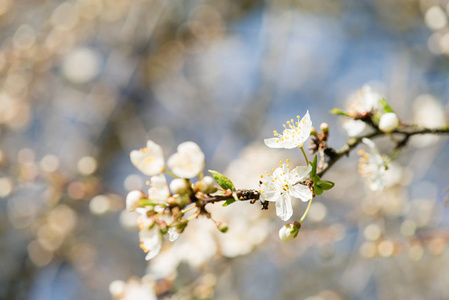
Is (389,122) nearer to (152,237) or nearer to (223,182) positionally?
(223,182)

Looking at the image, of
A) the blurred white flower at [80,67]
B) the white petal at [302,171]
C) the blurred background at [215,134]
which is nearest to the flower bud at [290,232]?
the white petal at [302,171]

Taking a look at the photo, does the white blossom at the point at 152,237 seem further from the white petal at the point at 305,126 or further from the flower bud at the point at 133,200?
the white petal at the point at 305,126

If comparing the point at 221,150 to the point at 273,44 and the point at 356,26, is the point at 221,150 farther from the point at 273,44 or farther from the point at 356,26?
the point at 356,26

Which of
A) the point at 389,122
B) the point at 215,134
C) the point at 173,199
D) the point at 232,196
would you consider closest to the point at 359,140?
the point at 389,122

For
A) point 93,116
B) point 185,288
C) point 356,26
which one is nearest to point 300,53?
point 356,26

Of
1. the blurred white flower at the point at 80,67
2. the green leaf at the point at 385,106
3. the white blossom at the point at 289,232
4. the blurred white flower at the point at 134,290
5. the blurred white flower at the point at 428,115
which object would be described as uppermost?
the green leaf at the point at 385,106

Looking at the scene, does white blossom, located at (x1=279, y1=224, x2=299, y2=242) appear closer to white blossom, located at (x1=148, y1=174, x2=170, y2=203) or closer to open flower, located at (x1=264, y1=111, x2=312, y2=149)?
open flower, located at (x1=264, y1=111, x2=312, y2=149)
